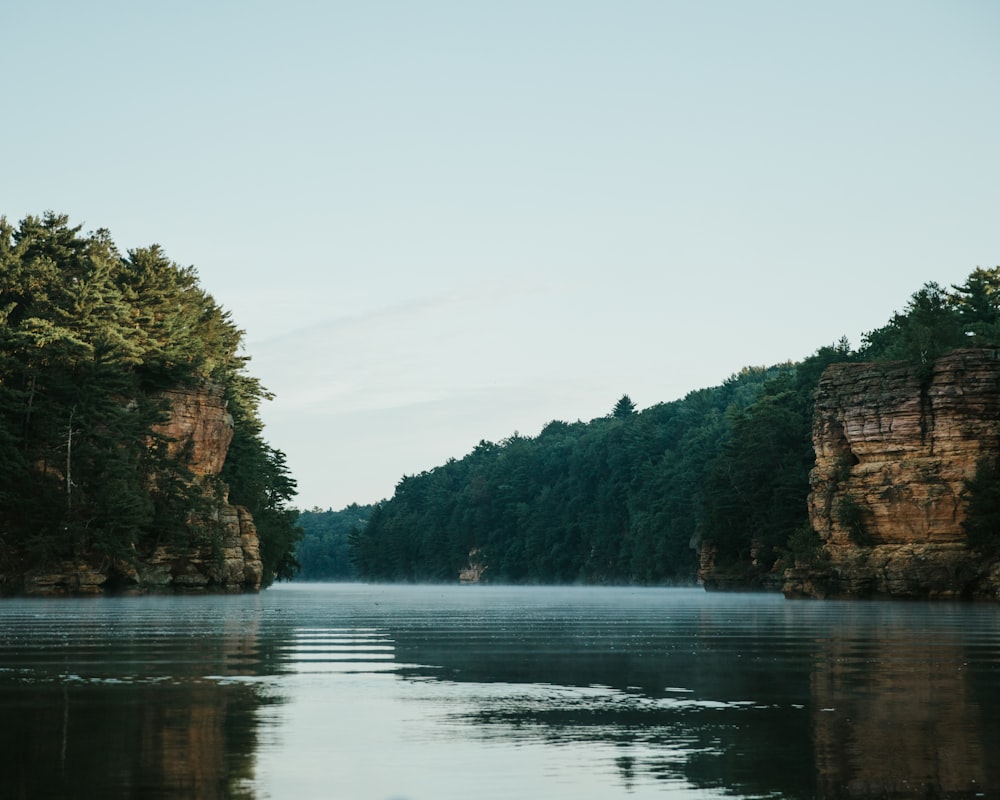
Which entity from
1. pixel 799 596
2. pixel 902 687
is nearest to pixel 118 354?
pixel 799 596

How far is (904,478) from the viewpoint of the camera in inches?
2603

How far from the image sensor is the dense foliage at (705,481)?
95.8m

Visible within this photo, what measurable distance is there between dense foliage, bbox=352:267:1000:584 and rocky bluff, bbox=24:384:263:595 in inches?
1364

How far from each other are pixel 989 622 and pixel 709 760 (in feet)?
90.5

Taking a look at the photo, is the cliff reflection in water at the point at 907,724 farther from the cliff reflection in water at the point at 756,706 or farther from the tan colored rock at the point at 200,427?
the tan colored rock at the point at 200,427

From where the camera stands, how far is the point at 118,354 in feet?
232

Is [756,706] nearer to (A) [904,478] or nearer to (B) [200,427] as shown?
(A) [904,478]

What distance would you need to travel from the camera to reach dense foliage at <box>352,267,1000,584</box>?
95.8 metres

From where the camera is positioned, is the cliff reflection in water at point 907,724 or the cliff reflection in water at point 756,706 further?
the cliff reflection in water at point 756,706

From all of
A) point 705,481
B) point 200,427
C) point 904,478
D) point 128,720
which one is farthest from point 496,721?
point 705,481

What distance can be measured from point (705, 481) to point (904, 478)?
59006 millimetres

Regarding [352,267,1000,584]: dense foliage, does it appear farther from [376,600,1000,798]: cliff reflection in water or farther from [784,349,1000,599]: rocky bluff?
[376,600,1000,798]: cliff reflection in water

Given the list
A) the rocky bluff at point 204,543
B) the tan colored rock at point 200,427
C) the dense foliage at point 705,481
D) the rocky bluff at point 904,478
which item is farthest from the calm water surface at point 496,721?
the tan colored rock at point 200,427

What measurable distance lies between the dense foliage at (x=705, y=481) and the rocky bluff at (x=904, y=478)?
1684mm
